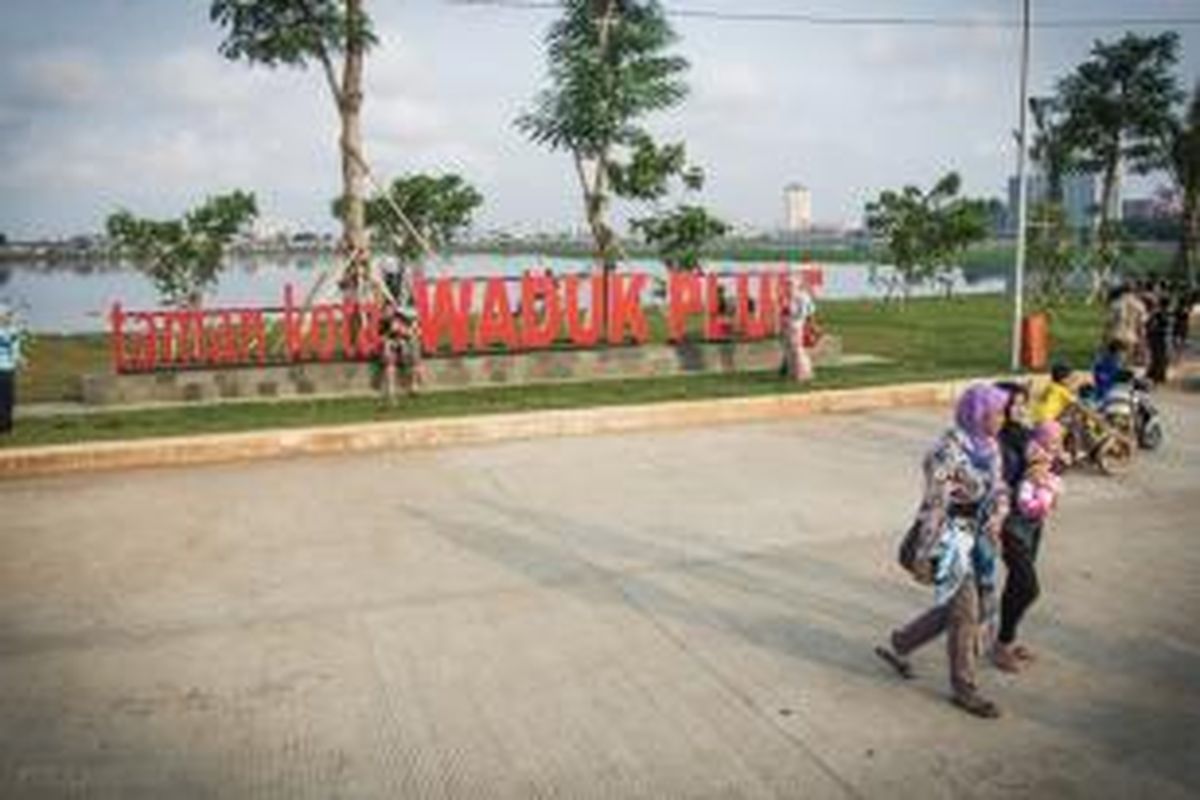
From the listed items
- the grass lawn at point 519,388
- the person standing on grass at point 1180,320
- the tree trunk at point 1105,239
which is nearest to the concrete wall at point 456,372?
the grass lawn at point 519,388

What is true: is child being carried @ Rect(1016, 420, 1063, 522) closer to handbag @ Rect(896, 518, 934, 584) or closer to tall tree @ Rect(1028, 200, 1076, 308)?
handbag @ Rect(896, 518, 934, 584)

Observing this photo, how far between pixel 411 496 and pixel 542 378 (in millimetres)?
7709

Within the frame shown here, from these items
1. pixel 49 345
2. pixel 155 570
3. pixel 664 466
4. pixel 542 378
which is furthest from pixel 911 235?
pixel 155 570

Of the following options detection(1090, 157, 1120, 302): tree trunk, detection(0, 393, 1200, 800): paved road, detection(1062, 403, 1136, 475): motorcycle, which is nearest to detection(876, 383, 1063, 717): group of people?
detection(0, 393, 1200, 800): paved road

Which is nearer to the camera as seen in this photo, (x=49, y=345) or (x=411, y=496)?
(x=411, y=496)

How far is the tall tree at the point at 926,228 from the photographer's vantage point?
38.3 metres

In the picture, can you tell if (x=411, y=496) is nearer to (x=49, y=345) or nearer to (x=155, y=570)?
(x=155, y=570)

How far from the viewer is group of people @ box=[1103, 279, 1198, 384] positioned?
1518 centimetres

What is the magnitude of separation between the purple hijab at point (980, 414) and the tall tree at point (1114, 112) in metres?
33.1

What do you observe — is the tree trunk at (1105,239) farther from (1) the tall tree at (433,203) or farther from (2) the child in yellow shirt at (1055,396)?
(2) the child in yellow shirt at (1055,396)

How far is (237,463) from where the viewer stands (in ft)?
42.0

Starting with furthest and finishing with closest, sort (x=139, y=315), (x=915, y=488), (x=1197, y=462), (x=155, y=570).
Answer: (x=139, y=315)
(x=1197, y=462)
(x=915, y=488)
(x=155, y=570)

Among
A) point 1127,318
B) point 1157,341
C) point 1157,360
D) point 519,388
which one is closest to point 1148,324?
point 1157,341

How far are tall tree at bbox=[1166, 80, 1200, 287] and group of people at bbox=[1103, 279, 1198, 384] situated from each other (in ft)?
62.2
